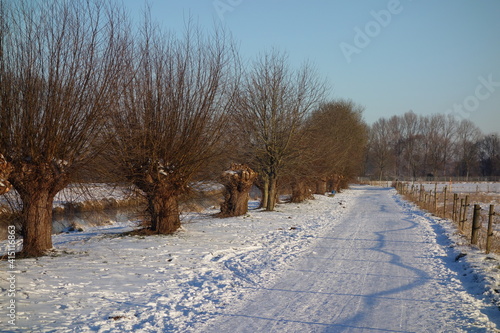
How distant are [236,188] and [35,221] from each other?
389 inches

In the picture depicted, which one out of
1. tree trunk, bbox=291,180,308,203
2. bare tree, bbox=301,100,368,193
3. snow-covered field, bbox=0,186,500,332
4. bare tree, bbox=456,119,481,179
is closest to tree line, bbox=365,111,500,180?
bare tree, bbox=456,119,481,179

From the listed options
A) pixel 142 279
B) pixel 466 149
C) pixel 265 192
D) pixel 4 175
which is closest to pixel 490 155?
pixel 466 149

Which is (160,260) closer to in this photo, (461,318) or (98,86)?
(98,86)

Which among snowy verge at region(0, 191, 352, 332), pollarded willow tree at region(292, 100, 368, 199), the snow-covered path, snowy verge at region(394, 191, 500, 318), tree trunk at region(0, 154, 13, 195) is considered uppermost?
pollarded willow tree at region(292, 100, 368, 199)

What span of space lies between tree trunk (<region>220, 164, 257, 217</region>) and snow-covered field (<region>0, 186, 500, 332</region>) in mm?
4856

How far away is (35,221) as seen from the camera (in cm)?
878

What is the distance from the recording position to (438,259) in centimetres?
952

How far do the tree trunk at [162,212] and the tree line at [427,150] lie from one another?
7511 cm

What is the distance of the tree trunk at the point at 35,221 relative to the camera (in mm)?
8633

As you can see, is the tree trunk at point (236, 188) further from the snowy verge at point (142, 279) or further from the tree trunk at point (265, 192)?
the snowy verge at point (142, 279)

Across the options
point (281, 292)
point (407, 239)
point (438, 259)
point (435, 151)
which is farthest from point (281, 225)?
point (435, 151)

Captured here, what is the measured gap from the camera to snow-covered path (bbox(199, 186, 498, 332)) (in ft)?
17.5

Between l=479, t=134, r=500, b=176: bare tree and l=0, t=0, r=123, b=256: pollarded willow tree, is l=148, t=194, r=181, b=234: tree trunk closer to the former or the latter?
l=0, t=0, r=123, b=256: pollarded willow tree

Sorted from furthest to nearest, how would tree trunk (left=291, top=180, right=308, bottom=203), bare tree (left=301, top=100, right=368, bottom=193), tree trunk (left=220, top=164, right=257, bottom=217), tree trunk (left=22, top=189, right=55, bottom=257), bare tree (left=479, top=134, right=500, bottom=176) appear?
bare tree (left=479, top=134, right=500, bottom=176) < tree trunk (left=291, top=180, right=308, bottom=203) < bare tree (left=301, top=100, right=368, bottom=193) < tree trunk (left=220, top=164, right=257, bottom=217) < tree trunk (left=22, top=189, right=55, bottom=257)
